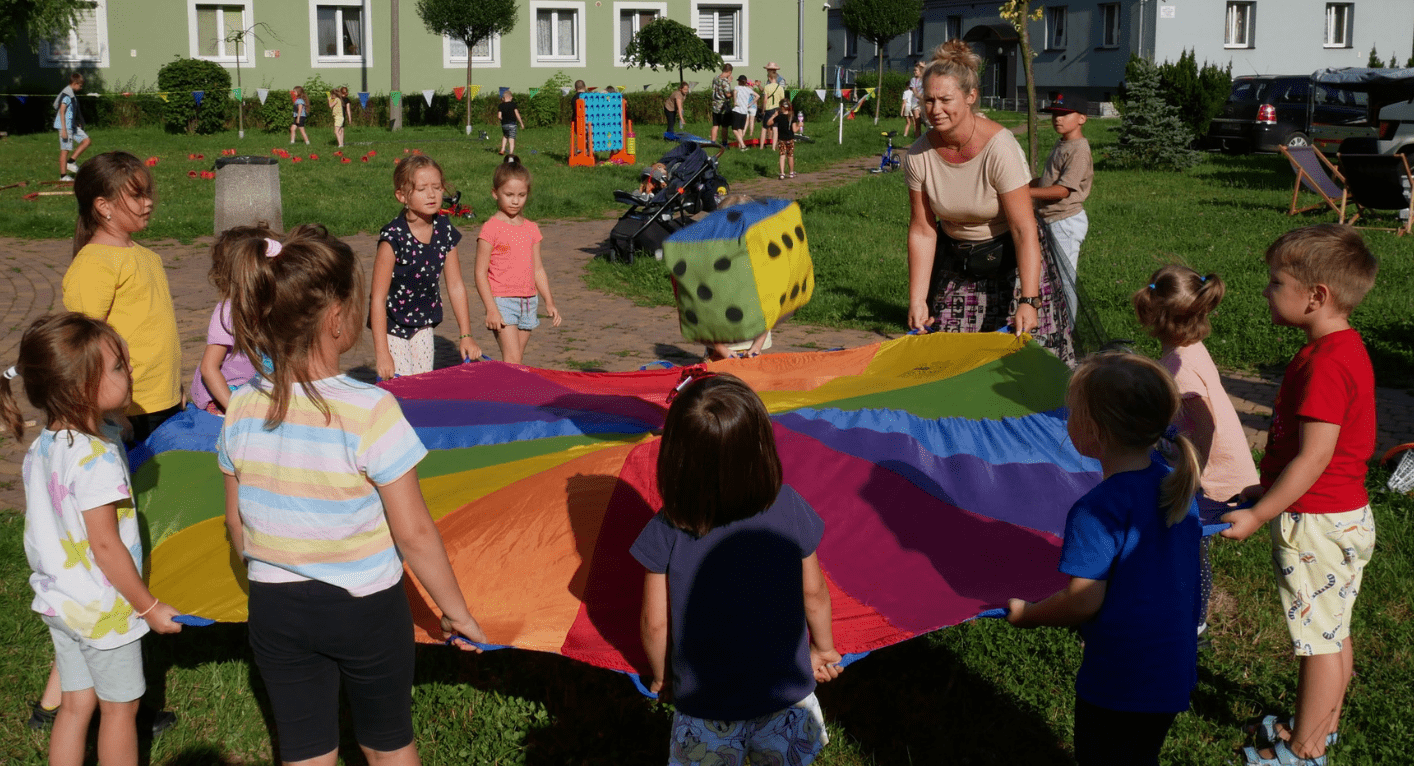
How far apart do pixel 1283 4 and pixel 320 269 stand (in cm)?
4026

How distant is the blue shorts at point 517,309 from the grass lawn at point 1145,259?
3.76m

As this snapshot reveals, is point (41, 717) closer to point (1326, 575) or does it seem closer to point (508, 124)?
point (1326, 575)

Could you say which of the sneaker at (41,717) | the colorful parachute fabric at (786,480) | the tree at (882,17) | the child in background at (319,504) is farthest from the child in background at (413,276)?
the tree at (882,17)

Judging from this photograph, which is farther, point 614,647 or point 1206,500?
point 1206,500

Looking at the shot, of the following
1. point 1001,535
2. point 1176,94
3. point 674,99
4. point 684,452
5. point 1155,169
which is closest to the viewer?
point 684,452

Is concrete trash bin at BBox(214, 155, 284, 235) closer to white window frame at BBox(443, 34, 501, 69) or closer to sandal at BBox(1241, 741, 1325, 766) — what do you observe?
sandal at BBox(1241, 741, 1325, 766)

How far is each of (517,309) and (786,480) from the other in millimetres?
2978

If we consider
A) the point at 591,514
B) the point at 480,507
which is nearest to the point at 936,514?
the point at 591,514

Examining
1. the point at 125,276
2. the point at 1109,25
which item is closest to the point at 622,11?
the point at 1109,25

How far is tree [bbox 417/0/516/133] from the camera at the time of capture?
31875mm

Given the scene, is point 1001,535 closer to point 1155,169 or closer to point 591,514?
point 591,514

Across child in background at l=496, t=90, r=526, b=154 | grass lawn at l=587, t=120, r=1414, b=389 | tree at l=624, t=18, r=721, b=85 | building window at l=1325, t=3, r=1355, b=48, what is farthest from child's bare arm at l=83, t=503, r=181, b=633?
building window at l=1325, t=3, r=1355, b=48

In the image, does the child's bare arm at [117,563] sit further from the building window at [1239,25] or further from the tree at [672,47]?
the building window at [1239,25]

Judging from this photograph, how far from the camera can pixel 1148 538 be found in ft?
8.80
